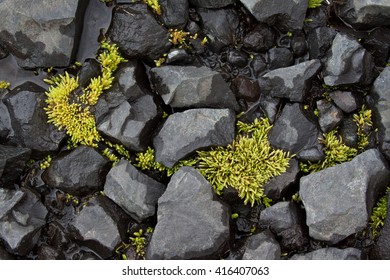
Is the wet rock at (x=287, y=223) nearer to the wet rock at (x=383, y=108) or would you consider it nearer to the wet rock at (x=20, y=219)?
the wet rock at (x=383, y=108)

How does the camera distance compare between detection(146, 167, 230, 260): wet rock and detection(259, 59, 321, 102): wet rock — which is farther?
detection(259, 59, 321, 102): wet rock

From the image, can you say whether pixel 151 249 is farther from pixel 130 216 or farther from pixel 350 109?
pixel 350 109

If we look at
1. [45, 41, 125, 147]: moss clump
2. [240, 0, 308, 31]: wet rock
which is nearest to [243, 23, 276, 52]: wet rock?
[240, 0, 308, 31]: wet rock

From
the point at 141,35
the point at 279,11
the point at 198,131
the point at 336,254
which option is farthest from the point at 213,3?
the point at 336,254

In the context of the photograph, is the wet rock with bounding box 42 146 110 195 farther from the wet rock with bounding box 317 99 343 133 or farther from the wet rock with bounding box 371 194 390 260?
the wet rock with bounding box 371 194 390 260
